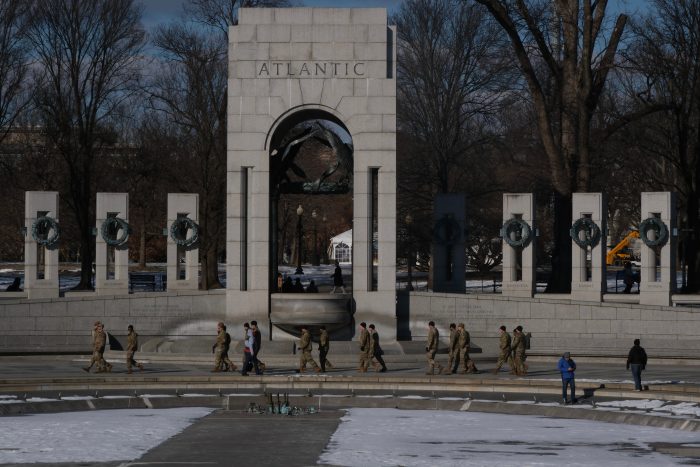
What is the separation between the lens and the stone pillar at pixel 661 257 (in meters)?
45.6

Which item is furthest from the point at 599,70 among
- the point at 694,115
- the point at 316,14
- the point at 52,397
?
the point at 52,397

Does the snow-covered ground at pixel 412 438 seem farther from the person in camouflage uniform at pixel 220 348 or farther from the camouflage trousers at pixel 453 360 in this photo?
the person in camouflage uniform at pixel 220 348

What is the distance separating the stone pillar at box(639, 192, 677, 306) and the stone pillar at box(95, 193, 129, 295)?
1684 cm

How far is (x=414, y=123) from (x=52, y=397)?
124ft

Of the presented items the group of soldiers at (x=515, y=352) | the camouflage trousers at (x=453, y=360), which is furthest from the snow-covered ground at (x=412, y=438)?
the camouflage trousers at (x=453, y=360)

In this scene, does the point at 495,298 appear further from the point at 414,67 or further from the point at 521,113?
the point at 521,113

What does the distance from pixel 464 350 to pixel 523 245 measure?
9.16 meters

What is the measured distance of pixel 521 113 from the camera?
300 ft

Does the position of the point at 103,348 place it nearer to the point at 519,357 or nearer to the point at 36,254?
the point at 36,254

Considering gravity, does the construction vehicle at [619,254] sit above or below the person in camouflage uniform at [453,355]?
above

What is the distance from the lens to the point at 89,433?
92.1 feet

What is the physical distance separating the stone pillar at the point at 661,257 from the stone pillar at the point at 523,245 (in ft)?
12.1

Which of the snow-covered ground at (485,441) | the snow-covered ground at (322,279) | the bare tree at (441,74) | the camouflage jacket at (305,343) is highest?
the bare tree at (441,74)

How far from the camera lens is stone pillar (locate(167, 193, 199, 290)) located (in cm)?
4716
